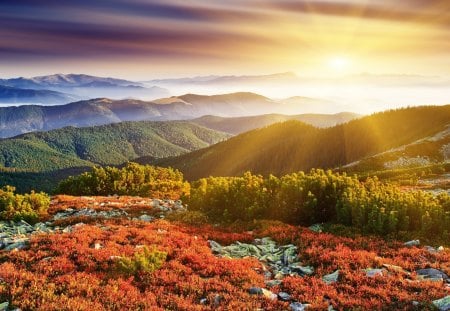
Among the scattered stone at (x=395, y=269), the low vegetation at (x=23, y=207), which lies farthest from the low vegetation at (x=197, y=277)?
the low vegetation at (x=23, y=207)

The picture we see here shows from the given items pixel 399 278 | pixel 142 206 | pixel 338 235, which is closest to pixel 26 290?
pixel 399 278

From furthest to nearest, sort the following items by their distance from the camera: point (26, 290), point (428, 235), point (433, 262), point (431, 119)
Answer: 1. point (431, 119)
2. point (428, 235)
3. point (433, 262)
4. point (26, 290)

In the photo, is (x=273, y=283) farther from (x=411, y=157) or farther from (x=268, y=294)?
(x=411, y=157)

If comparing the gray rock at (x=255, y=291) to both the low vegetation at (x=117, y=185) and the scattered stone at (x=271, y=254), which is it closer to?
the scattered stone at (x=271, y=254)

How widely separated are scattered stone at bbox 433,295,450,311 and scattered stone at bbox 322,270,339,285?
3.19m

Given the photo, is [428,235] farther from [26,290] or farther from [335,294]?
[26,290]

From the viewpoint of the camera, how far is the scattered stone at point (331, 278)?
41.9 ft

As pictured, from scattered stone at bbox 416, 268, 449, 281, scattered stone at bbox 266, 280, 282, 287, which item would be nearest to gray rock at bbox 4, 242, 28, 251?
scattered stone at bbox 266, 280, 282, 287

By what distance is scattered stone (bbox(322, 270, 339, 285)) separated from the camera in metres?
12.8

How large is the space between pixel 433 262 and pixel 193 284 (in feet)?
28.8

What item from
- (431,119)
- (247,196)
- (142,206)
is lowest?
(142,206)

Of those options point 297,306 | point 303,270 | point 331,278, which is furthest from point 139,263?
point 331,278

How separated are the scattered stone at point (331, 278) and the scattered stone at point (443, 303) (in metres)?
3.19

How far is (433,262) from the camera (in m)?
14.0
